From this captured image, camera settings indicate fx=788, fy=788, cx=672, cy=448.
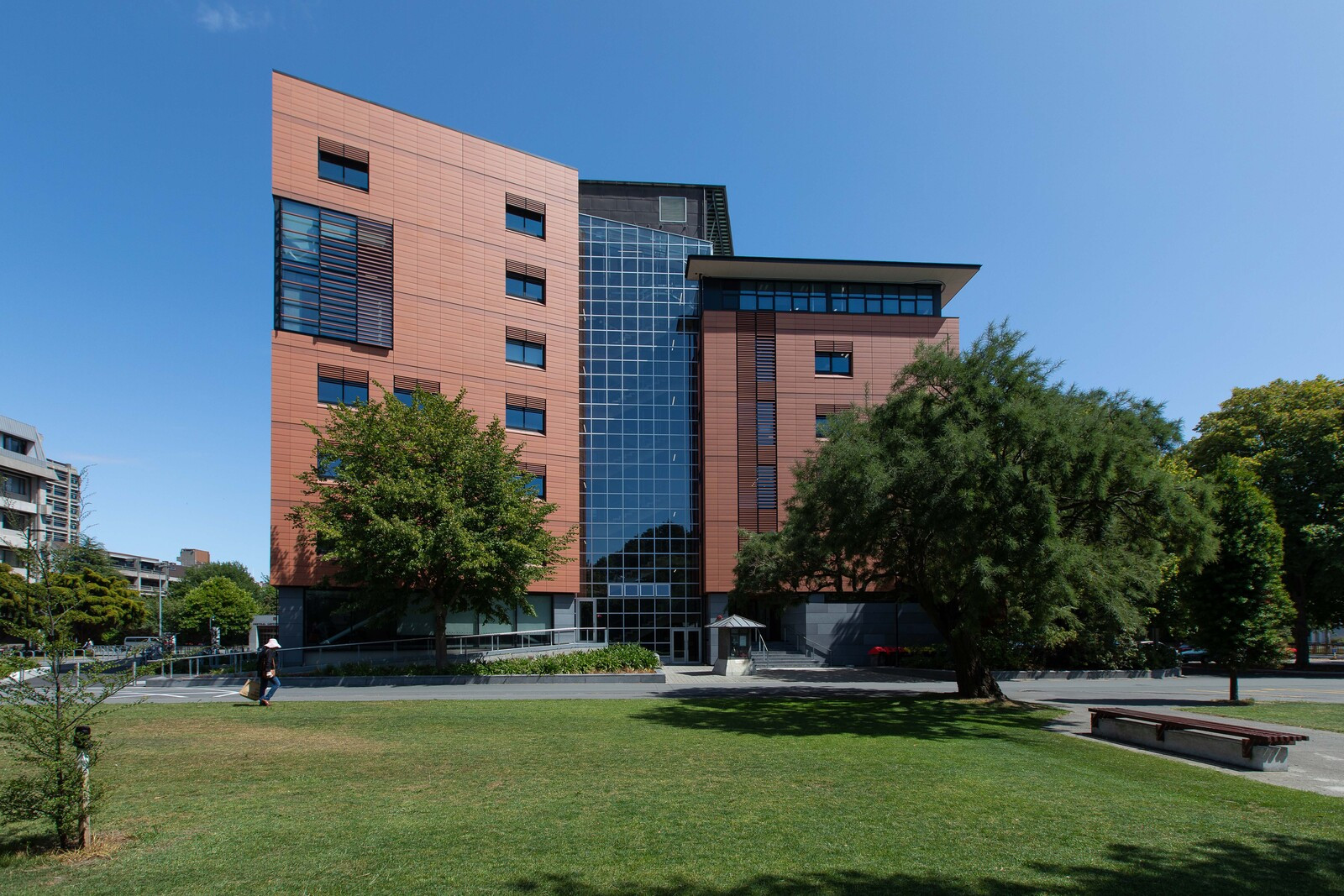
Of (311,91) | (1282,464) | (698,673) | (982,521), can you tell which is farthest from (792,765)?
(1282,464)

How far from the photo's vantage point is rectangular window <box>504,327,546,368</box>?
41.1 meters

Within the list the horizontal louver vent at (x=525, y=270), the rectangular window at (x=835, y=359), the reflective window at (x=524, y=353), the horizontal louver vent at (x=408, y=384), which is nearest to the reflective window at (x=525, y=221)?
the horizontal louver vent at (x=525, y=270)

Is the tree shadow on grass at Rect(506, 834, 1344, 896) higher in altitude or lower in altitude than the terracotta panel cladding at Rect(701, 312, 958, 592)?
lower

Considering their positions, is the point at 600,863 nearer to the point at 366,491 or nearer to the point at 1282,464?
the point at 366,491

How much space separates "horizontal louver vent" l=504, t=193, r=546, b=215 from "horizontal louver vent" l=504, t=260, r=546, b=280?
10.9ft

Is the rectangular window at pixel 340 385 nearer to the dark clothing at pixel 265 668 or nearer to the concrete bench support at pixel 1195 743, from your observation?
the dark clothing at pixel 265 668

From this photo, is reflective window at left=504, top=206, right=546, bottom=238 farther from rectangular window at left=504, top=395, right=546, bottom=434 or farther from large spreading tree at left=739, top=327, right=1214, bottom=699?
large spreading tree at left=739, top=327, right=1214, bottom=699

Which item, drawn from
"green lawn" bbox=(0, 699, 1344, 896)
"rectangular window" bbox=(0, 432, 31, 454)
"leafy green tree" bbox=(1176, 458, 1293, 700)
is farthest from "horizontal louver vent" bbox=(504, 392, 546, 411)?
"rectangular window" bbox=(0, 432, 31, 454)

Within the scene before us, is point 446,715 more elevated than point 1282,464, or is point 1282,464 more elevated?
point 1282,464

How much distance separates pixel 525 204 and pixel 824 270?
57.3 ft

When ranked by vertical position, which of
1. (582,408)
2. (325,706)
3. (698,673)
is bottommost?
(698,673)

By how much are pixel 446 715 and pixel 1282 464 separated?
43.8 metres

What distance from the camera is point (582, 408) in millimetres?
46281

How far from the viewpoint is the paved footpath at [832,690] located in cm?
2292
